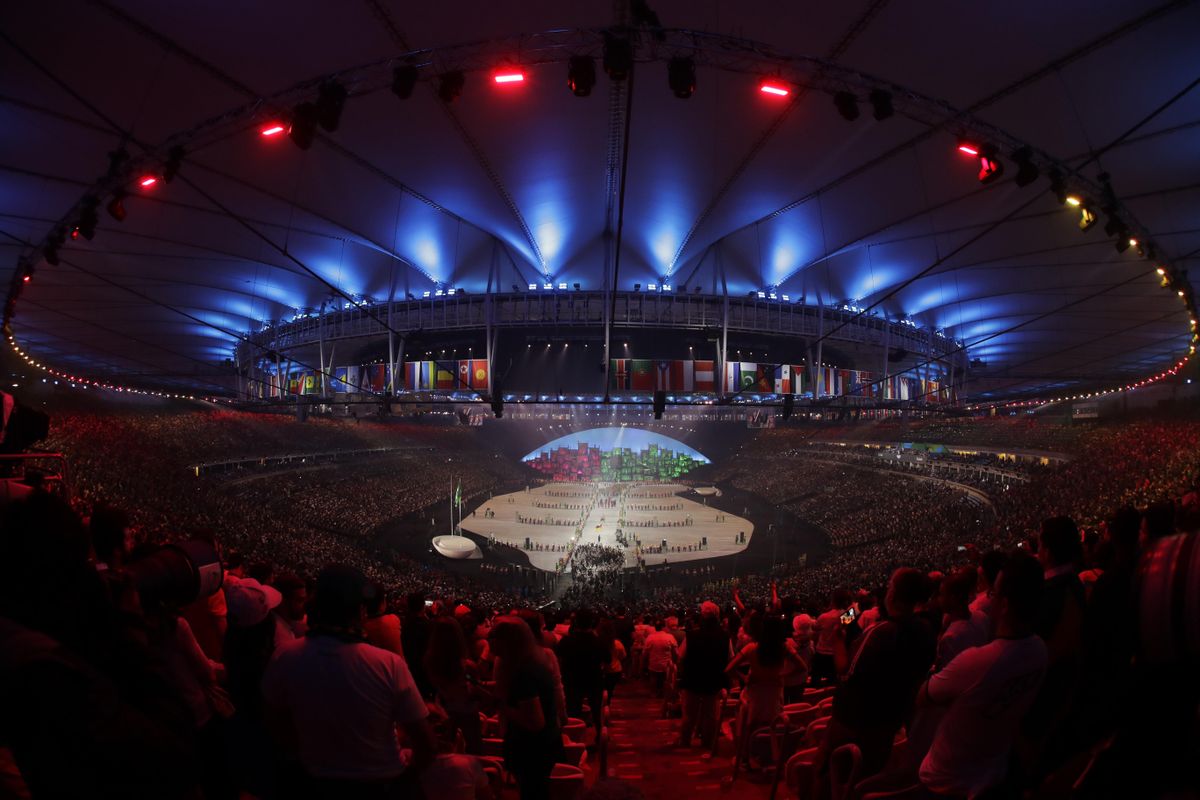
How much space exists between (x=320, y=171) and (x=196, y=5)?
510cm

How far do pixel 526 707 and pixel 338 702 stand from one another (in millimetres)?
1024

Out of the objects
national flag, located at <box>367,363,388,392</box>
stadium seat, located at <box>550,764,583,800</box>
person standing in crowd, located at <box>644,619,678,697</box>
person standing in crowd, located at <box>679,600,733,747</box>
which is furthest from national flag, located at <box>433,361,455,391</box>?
stadium seat, located at <box>550,764,583,800</box>

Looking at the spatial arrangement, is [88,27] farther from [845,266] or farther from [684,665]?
[845,266]

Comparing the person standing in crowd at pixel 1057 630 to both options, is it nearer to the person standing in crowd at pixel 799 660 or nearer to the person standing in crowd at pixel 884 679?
the person standing in crowd at pixel 884 679

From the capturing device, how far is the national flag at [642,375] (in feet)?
61.3

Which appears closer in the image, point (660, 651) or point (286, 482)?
point (660, 651)

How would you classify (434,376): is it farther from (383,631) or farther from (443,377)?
(383,631)

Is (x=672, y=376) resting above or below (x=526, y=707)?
above

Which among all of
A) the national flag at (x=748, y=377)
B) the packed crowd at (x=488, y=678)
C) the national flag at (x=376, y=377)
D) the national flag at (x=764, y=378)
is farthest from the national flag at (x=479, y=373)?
the packed crowd at (x=488, y=678)

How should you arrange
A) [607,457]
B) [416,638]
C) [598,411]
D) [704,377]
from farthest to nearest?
[607,457] < [598,411] < [704,377] < [416,638]

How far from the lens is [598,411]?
22703 millimetres

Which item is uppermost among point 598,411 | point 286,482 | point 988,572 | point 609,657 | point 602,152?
point 602,152

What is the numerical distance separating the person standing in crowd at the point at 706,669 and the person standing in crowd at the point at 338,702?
3.09 meters

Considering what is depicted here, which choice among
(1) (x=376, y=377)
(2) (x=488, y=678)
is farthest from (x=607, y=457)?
(2) (x=488, y=678)
